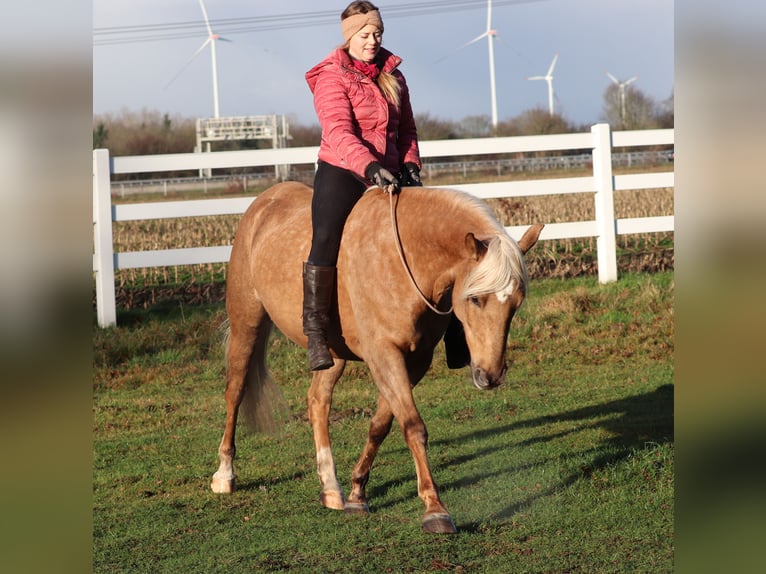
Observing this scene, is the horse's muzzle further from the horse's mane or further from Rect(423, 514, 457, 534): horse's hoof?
Rect(423, 514, 457, 534): horse's hoof

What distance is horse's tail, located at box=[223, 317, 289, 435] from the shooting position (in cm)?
642

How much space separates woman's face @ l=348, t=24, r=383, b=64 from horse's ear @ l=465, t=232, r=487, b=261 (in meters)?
1.48

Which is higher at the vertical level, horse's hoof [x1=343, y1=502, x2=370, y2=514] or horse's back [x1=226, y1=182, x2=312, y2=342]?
horse's back [x1=226, y1=182, x2=312, y2=342]

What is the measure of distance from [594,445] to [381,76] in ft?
10.6

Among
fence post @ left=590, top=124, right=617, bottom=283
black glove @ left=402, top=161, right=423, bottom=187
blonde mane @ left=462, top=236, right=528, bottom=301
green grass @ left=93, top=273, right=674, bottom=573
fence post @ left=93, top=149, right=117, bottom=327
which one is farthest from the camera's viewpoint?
fence post @ left=590, top=124, right=617, bottom=283

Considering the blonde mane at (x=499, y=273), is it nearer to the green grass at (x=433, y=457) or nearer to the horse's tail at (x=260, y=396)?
the green grass at (x=433, y=457)

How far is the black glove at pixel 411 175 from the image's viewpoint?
18.3ft

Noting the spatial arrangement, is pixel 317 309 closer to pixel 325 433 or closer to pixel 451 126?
pixel 325 433

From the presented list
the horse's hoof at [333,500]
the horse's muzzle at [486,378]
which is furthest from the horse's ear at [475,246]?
the horse's hoof at [333,500]

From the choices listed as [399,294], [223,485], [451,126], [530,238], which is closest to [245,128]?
[451,126]

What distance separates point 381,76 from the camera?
208 inches

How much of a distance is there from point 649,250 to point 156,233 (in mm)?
8453

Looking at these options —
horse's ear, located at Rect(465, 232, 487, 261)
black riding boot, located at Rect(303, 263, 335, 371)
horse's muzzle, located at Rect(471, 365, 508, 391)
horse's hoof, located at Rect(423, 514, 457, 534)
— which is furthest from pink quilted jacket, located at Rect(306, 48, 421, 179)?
horse's hoof, located at Rect(423, 514, 457, 534)
